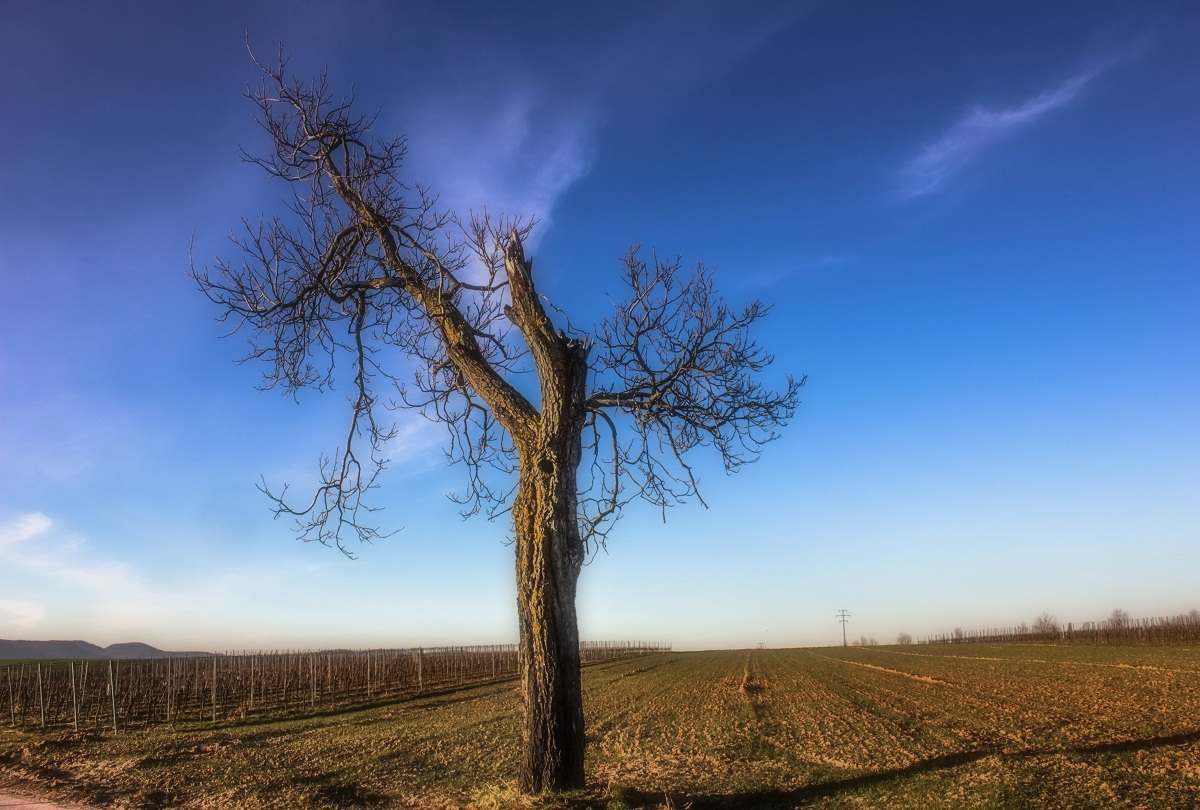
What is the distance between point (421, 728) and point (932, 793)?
11907 mm

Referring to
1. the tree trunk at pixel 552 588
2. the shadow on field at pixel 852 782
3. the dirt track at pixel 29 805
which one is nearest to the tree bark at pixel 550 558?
the tree trunk at pixel 552 588

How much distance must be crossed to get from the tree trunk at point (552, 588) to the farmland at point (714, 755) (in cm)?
42

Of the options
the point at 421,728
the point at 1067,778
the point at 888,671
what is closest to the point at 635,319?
the point at 1067,778

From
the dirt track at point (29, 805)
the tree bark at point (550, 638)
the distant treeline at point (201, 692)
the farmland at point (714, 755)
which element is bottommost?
the distant treeline at point (201, 692)

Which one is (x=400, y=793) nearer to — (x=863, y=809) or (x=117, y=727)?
(x=863, y=809)

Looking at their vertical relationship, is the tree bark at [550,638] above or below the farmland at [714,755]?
above

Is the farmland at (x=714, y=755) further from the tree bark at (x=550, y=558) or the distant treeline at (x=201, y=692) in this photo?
the distant treeline at (x=201, y=692)

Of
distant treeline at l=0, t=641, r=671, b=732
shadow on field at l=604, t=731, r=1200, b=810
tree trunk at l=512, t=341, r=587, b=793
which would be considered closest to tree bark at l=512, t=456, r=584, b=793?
tree trunk at l=512, t=341, r=587, b=793

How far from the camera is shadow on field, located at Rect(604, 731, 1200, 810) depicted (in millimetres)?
6980

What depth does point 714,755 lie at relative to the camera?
10922 millimetres

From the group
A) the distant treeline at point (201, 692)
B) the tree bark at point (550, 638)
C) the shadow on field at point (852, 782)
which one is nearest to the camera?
the tree bark at point (550, 638)

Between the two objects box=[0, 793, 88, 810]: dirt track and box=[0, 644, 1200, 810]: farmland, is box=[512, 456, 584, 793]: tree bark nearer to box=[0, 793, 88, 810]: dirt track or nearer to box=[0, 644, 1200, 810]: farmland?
box=[0, 644, 1200, 810]: farmland

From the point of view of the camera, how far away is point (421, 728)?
54.4 feet

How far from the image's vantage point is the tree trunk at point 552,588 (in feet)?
20.6
